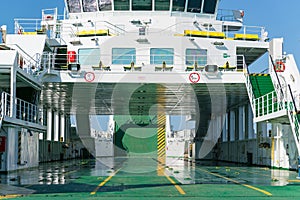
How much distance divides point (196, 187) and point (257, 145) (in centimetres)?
1383

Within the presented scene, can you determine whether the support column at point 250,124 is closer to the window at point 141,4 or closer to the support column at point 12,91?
the window at point 141,4

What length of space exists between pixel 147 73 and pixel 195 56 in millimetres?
3698

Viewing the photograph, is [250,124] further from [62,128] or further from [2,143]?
[62,128]

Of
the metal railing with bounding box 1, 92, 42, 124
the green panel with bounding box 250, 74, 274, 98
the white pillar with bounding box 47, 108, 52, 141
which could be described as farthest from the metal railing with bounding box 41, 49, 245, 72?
the white pillar with bounding box 47, 108, 52, 141

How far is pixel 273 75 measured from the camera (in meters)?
19.7

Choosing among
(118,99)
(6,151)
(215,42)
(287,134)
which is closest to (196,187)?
(6,151)

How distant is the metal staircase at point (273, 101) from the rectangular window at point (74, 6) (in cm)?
1029

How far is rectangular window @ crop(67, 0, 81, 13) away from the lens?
24984 millimetres

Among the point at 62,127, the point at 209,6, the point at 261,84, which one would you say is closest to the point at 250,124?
the point at 261,84

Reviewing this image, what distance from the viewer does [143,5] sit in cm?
2367

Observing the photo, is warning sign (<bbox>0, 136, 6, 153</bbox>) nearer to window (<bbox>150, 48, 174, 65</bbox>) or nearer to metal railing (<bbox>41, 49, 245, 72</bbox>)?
metal railing (<bbox>41, 49, 245, 72</bbox>)

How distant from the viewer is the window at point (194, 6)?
79.4ft

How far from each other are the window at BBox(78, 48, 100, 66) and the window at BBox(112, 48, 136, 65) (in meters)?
0.79

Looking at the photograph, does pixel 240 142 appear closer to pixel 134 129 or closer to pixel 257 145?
pixel 257 145
